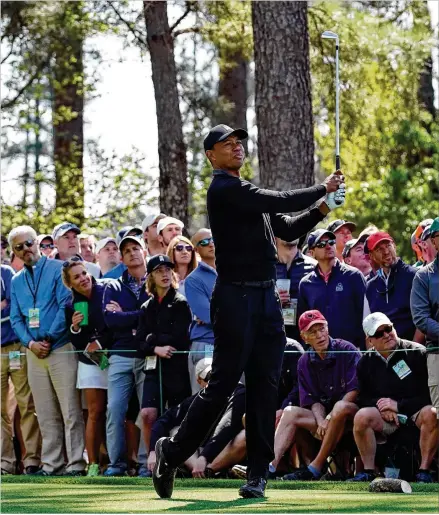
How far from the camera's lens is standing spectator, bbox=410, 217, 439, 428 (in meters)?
11.2

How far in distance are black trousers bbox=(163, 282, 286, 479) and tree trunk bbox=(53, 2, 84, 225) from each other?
15.4 meters

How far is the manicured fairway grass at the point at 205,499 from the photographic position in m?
8.27

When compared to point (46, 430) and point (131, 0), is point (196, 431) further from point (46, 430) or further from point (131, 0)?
point (131, 0)

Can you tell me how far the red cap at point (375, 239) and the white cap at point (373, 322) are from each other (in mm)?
787

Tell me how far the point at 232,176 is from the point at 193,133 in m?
17.2

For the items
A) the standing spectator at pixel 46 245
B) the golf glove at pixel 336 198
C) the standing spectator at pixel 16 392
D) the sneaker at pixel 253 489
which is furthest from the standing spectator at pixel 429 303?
the standing spectator at pixel 46 245

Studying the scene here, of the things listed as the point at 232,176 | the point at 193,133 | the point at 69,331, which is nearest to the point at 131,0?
the point at 193,133

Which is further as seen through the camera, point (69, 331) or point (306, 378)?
point (69, 331)

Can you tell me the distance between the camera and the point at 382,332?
11266 mm

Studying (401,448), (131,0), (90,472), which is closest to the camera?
(401,448)

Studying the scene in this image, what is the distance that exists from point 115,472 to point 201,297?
1.74 m

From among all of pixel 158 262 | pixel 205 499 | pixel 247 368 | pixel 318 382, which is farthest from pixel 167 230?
pixel 205 499

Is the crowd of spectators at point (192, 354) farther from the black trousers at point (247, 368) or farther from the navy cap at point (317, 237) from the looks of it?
the black trousers at point (247, 368)

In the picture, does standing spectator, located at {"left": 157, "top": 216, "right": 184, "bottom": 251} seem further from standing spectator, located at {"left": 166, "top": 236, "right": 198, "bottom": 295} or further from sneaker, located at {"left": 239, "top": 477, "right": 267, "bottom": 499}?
sneaker, located at {"left": 239, "top": 477, "right": 267, "bottom": 499}
